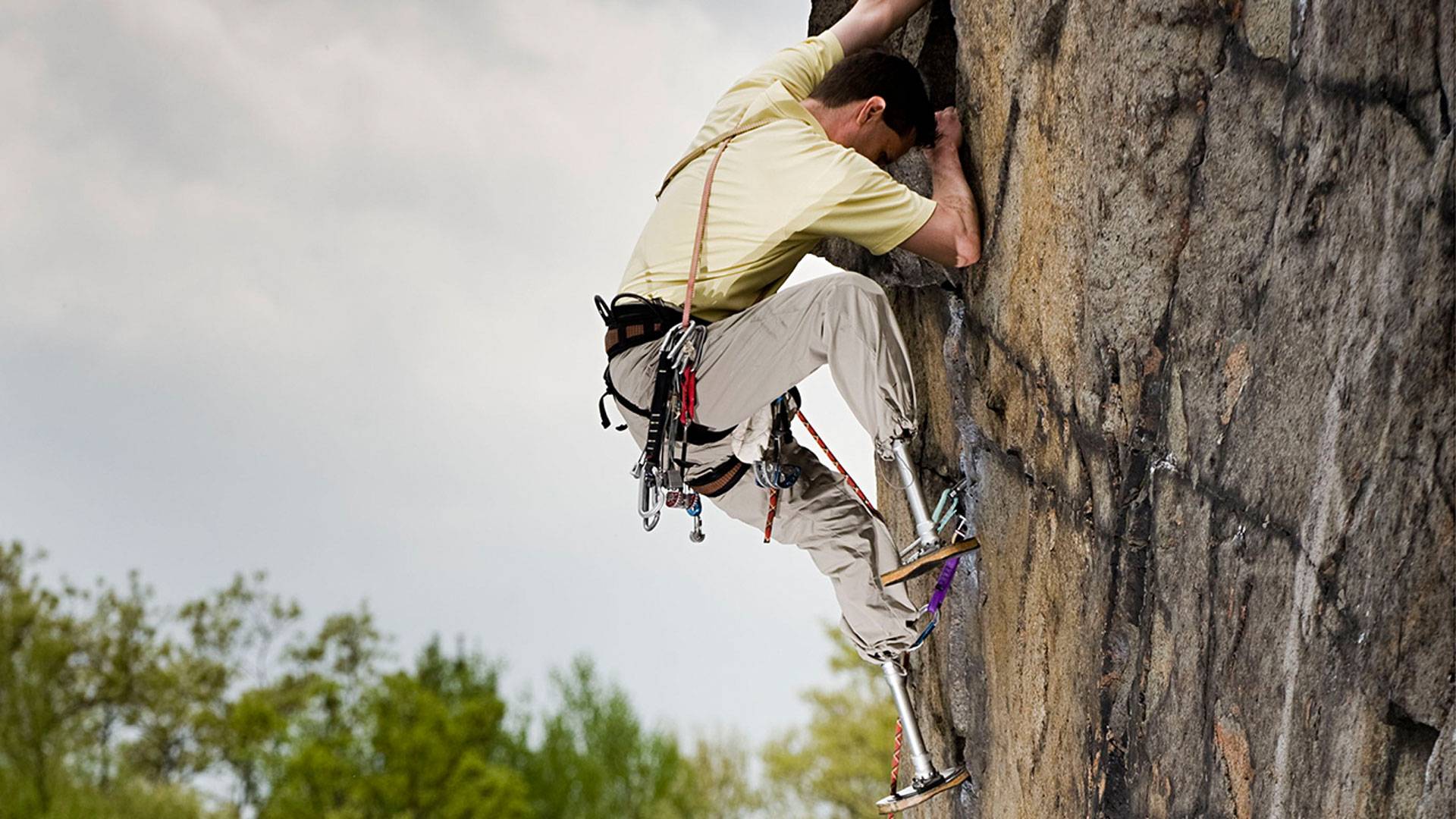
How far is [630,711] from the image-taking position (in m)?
17.6

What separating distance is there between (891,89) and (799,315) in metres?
0.79

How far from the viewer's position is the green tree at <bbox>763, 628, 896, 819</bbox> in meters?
15.5

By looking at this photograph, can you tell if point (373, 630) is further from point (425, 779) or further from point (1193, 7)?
point (1193, 7)

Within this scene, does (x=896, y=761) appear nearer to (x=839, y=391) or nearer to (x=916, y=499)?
(x=916, y=499)

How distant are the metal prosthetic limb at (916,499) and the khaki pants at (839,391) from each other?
0.05 m

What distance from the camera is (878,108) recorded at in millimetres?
4074

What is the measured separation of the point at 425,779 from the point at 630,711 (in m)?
3.36

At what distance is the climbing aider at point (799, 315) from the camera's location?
149 inches

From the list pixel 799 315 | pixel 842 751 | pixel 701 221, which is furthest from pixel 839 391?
pixel 842 751

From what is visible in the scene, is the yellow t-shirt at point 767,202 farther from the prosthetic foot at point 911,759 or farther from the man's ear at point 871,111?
the prosthetic foot at point 911,759

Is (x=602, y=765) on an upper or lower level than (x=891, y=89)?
upper

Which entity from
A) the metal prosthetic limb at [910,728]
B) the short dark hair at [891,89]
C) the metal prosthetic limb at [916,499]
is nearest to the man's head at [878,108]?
the short dark hair at [891,89]

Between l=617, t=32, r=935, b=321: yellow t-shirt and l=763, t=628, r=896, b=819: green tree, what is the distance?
11.8m

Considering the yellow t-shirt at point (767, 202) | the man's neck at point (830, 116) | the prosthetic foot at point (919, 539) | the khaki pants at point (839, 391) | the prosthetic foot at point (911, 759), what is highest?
the man's neck at point (830, 116)
